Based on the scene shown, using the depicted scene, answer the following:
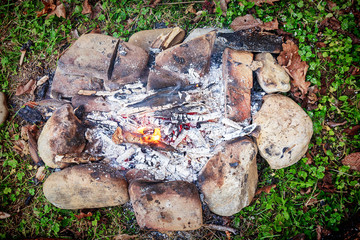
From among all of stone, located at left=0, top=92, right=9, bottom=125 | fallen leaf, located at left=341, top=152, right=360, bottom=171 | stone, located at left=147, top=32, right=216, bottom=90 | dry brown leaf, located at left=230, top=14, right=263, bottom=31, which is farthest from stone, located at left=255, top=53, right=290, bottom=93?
stone, located at left=0, top=92, right=9, bottom=125

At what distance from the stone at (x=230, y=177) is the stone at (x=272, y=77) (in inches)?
27.8

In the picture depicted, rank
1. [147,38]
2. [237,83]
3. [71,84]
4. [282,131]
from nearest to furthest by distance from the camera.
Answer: [282,131] → [237,83] → [71,84] → [147,38]

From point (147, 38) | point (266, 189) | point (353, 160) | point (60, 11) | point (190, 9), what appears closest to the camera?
point (353, 160)

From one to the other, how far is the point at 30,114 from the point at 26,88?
1.58ft

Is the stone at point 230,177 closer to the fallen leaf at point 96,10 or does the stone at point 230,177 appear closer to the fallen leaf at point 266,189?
the fallen leaf at point 266,189

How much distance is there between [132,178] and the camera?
2.95m

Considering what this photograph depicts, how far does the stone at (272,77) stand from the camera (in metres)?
2.88

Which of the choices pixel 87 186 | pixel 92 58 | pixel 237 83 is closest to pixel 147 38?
pixel 92 58

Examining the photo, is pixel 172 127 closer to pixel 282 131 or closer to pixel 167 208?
pixel 167 208

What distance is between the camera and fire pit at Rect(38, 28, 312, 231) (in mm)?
2695

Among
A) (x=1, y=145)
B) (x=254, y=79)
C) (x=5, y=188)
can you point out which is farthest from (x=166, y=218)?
(x=1, y=145)

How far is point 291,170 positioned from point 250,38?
1.75 metres


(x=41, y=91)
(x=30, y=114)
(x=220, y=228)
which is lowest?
(x=220, y=228)

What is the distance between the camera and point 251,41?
9.75 feet
